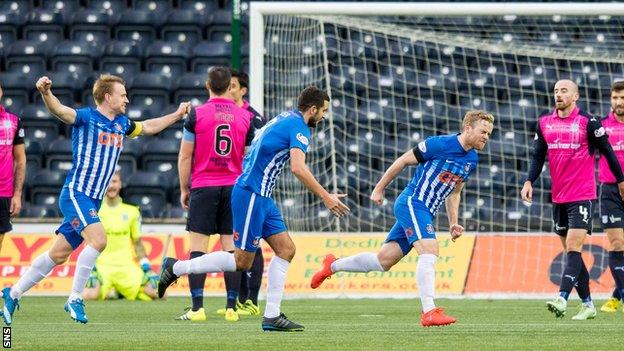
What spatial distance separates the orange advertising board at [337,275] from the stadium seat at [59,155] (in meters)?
3.33

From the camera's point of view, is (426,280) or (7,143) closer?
(426,280)

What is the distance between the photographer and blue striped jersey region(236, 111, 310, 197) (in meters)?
9.41

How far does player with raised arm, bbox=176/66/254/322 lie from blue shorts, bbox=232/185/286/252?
1.72 metres

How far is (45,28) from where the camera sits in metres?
21.3

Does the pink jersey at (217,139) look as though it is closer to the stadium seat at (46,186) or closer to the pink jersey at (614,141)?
the pink jersey at (614,141)

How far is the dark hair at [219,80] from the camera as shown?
11.2 m

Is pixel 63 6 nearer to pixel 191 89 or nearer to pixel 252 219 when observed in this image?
pixel 191 89

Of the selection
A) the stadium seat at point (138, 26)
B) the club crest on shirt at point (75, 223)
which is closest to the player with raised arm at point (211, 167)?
the club crest on shirt at point (75, 223)

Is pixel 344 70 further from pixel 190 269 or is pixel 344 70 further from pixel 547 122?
pixel 190 269

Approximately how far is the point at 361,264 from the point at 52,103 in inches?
111

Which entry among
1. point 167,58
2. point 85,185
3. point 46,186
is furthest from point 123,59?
point 85,185

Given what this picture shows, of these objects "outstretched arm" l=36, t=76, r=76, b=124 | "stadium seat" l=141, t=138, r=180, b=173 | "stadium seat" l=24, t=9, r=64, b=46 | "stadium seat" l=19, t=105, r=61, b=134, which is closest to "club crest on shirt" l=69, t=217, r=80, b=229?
"outstretched arm" l=36, t=76, r=76, b=124

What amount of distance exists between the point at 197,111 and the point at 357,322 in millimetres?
2300

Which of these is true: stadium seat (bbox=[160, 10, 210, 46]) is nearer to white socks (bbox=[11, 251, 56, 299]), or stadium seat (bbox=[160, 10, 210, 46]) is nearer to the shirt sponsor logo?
white socks (bbox=[11, 251, 56, 299])
